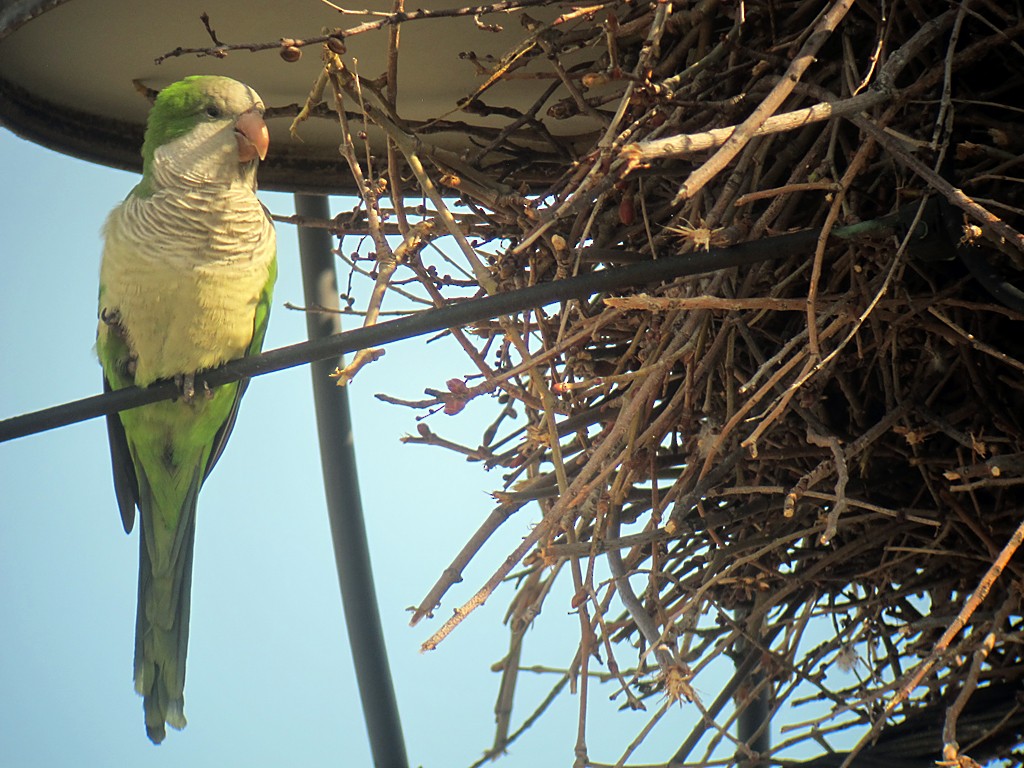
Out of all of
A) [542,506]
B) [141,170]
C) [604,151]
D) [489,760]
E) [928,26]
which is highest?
[141,170]

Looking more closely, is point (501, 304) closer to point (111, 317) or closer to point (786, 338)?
point (786, 338)

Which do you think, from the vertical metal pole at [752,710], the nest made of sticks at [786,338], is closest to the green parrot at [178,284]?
the nest made of sticks at [786,338]

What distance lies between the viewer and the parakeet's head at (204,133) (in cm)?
156

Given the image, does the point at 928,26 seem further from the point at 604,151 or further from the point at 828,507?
the point at 828,507

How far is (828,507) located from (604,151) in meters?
0.56

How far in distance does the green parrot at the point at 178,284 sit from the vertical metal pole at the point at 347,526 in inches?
3.4

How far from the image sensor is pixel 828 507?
1.22 meters

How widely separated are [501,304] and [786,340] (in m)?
0.39

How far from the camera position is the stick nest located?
99 centimetres

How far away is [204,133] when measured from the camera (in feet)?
5.34

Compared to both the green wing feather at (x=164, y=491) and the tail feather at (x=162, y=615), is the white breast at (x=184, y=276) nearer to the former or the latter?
the green wing feather at (x=164, y=491)

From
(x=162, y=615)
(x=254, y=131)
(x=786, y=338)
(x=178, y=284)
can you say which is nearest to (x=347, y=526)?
(x=162, y=615)

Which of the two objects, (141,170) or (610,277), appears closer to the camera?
(610,277)

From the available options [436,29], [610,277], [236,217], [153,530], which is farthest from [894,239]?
[153,530]
